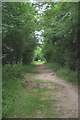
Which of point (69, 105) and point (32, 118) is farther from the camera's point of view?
point (69, 105)

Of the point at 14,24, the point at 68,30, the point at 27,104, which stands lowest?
the point at 27,104

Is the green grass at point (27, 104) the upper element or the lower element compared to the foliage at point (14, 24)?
lower

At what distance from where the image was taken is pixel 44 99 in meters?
8.84

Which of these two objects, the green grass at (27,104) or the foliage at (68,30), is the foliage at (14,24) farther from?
the green grass at (27,104)

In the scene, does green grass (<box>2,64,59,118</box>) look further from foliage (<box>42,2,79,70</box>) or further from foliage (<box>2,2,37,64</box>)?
foliage (<box>42,2,79,70</box>)

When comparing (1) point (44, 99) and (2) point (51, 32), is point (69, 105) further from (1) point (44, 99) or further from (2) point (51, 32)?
(2) point (51, 32)

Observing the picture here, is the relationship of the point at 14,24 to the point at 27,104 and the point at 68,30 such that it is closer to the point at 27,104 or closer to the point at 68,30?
the point at 68,30

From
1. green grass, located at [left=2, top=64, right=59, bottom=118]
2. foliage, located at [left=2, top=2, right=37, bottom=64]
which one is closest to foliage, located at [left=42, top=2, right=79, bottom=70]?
foliage, located at [left=2, top=2, right=37, bottom=64]

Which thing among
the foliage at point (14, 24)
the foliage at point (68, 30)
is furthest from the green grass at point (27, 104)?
the foliage at point (68, 30)

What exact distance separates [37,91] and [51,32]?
6.09 metres

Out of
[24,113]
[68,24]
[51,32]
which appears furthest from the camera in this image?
[51,32]

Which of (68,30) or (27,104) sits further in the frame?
(68,30)

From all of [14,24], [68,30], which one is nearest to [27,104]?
[68,30]

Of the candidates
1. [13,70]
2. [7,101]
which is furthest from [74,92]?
[13,70]
